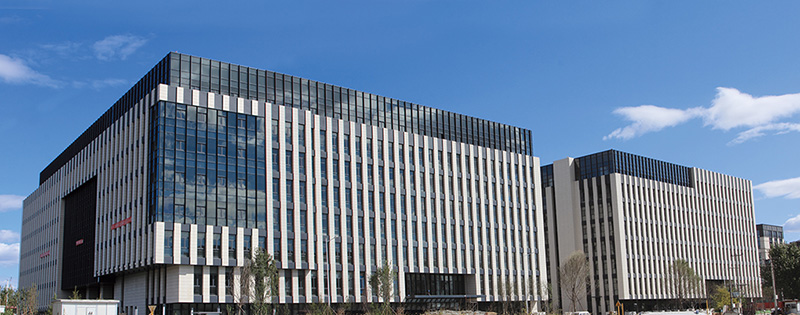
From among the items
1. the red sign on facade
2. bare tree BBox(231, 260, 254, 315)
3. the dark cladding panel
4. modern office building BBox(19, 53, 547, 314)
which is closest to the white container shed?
modern office building BBox(19, 53, 547, 314)

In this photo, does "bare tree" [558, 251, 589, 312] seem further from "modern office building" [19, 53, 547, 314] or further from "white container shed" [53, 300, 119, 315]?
"white container shed" [53, 300, 119, 315]

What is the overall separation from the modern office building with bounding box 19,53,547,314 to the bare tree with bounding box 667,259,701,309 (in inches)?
1315

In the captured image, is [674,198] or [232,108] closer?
[232,108]

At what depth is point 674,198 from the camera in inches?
5113

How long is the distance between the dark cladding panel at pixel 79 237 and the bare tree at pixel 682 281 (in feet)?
295

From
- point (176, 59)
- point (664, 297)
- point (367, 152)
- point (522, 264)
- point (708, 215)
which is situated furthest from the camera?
point (708, 215)

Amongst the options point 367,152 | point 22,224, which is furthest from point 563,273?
point 22,224

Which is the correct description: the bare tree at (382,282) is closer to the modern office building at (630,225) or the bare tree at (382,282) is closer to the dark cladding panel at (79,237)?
the dark cladding panel at (79,237)

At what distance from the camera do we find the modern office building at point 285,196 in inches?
2736

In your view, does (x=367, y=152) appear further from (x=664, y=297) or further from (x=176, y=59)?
(x=664, y=297)

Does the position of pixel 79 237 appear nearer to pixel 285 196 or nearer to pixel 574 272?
pixel 285 196

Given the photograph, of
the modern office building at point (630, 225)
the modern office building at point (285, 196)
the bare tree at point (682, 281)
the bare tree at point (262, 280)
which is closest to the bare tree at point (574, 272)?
the modern office building at point (285, 196)

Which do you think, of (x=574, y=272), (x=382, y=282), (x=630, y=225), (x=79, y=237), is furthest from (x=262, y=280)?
(x=630, y=225)

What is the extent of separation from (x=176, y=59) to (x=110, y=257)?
23.5 meters
